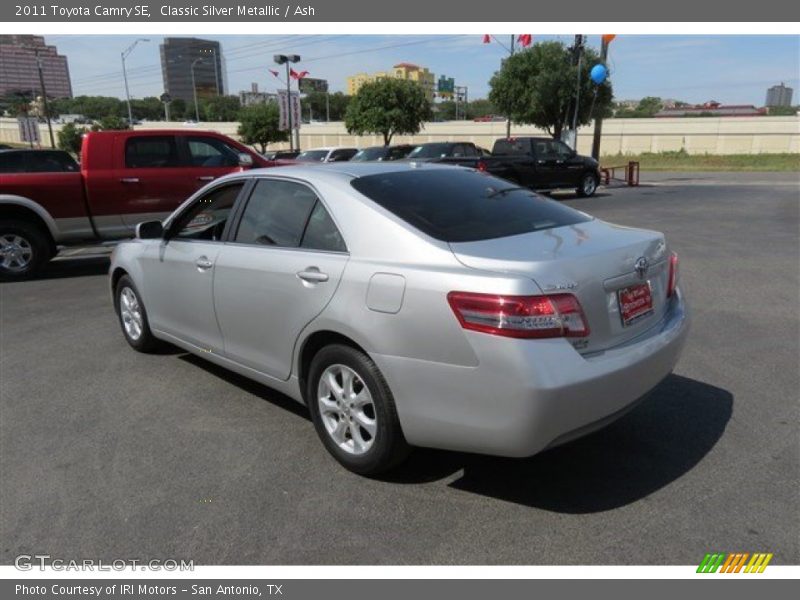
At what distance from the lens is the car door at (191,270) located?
4375 mm

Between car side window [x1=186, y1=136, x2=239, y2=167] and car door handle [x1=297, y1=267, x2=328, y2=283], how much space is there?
7.45 m

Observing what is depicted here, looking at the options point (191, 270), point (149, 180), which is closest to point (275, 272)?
point (191, 270)

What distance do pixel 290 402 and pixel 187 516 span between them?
1.42 meters

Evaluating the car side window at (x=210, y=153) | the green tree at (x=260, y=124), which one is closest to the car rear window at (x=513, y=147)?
the car side window at (x=210, y=153)

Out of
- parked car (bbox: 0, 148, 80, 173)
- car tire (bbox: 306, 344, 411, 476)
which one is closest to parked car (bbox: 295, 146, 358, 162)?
parked car (bbox: 0, 148, 80, 173)

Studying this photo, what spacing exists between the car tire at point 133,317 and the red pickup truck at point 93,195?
4.36m

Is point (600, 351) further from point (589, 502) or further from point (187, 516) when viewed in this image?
point (187, 516)

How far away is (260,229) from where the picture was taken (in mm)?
4066

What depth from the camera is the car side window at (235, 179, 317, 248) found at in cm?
379

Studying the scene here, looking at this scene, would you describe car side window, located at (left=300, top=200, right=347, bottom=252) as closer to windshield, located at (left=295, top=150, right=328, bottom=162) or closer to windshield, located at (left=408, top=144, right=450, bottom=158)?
windshield, located at (left=408, top=144, right=450, bottom=158)

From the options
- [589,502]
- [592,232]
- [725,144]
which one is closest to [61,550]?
[589,502]

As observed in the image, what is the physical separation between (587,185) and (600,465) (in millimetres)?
18111
